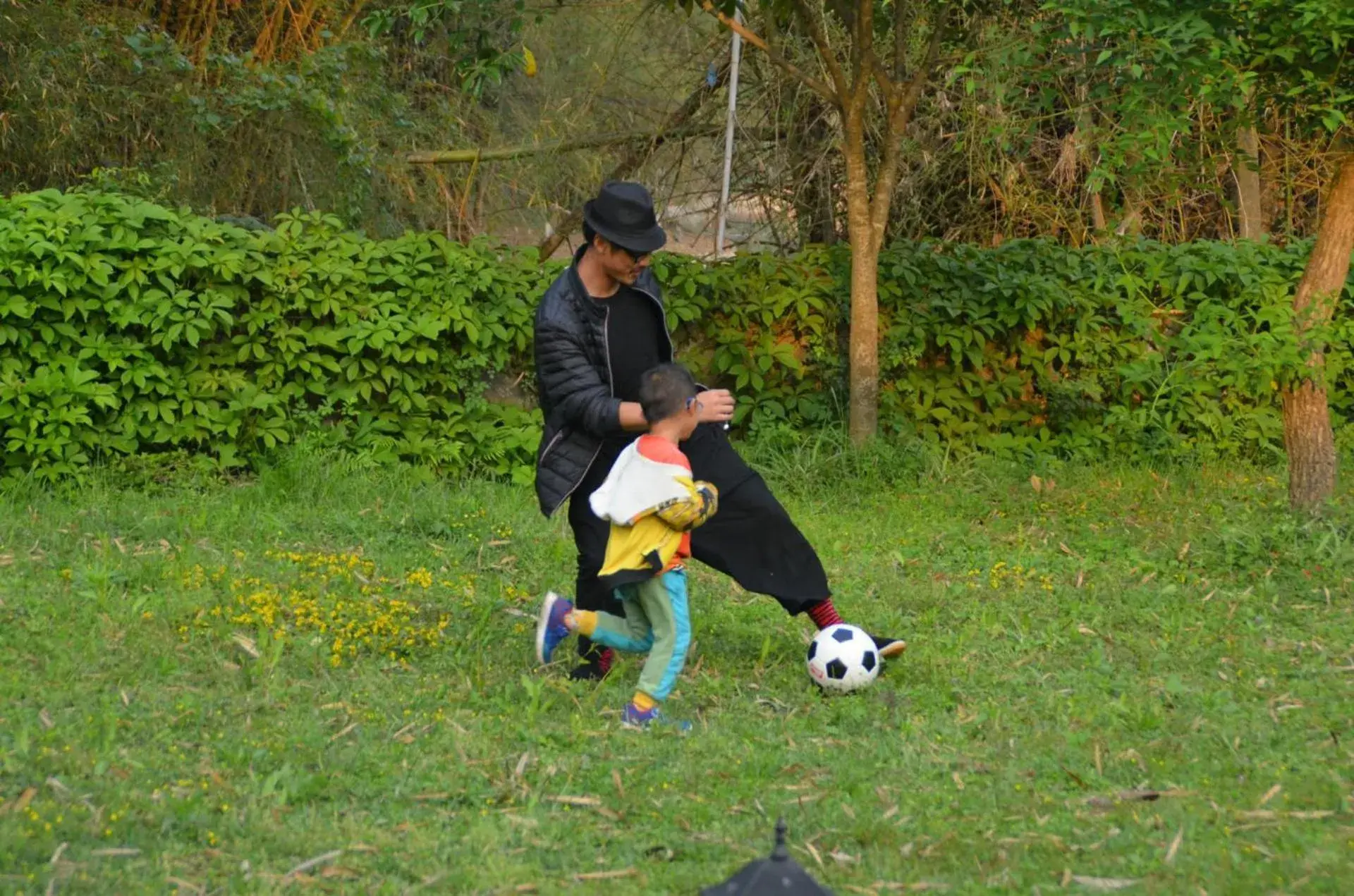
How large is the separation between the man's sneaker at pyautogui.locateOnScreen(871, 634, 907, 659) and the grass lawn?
0.32 feet

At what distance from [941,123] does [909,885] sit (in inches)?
344

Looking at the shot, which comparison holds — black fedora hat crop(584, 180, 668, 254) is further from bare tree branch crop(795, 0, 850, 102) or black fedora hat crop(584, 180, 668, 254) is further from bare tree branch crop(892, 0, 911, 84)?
bare tree branch crop(892, 0, 911, 84)

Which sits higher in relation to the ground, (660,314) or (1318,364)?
(660,314)

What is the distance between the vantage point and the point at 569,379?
5242 millimetres

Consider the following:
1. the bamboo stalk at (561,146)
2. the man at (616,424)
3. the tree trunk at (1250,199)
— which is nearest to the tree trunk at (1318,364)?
the man at (616,424)

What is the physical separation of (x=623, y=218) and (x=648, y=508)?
3.34 feet

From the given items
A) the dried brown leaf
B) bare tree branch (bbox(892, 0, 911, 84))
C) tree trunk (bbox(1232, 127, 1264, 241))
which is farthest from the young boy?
tree trunk (bbox(1232, 127, 1264, 241))

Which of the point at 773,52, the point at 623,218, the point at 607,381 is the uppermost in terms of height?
the point at 773,52

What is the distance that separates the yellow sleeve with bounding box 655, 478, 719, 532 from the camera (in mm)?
4938

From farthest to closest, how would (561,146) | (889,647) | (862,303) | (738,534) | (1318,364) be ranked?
(561,146), (862,303), (1318,364), (889,647), (738,534)

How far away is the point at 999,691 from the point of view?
5520 mm

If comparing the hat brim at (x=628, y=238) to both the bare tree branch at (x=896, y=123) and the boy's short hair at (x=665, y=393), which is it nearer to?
the boy's short hair at (x=665, y=393)

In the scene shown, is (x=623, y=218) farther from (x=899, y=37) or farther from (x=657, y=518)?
(x=899, y=37)

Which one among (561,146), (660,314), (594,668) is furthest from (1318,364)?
(561,146)
